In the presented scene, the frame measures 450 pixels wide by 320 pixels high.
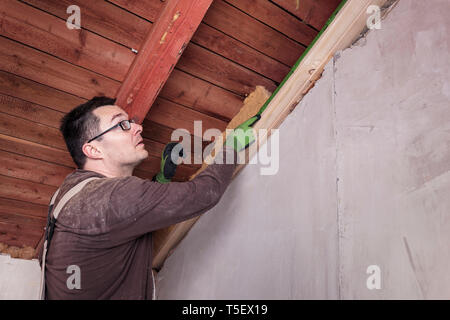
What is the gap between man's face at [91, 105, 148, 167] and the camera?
1743 millimetres

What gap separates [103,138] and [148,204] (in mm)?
544

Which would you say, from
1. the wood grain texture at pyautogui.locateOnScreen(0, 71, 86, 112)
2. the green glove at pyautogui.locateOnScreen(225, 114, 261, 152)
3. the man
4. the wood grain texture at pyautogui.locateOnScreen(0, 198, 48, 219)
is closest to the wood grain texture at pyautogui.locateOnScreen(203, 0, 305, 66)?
the green glove at pyautogui.locateOnScreen(225, 114, 261, 152)

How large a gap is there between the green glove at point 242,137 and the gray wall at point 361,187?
12 centimetres

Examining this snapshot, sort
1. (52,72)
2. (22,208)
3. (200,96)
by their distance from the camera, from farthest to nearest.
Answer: (22,208) → (200,96) → (52,72)

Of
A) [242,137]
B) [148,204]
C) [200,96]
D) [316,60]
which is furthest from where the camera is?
[200,96]

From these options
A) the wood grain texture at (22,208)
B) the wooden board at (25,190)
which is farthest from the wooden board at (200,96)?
the wood grain texture at (22,208)

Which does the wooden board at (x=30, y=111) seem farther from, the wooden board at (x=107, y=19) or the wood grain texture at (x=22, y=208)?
the wood grain texture at (x=22, y=208)

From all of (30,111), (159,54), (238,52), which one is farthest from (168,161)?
(30,111)

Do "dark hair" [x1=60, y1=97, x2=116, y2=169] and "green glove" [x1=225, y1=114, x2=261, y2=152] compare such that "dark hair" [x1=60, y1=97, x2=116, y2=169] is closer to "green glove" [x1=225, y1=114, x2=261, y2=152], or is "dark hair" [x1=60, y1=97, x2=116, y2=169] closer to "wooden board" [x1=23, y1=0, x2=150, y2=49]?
"wooden board" [x1=23, y1=0, x2=150, y2=49]

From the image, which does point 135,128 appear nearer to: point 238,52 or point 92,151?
point 92,151

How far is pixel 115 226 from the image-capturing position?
138 cm

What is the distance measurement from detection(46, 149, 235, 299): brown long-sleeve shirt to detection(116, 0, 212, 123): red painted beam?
545 mm

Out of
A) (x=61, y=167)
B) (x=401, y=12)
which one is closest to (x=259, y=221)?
(x=401, y=12)
